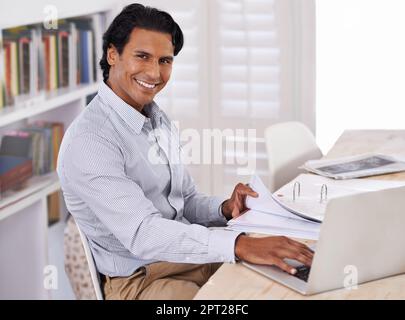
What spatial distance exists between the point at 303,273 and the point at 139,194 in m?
0.42

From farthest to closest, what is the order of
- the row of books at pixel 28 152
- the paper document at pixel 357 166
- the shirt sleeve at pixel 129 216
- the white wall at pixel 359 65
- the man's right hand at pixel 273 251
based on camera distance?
the white wall at pixel 359 65 < the row of books at pixel 28 152 < the paper document at pixel 357 166 < the shirt sleeve at pixel 129 216 < the man's right hand at pixel 273 251

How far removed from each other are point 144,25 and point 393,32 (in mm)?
1942

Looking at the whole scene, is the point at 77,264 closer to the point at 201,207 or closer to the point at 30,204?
the point at 30,204

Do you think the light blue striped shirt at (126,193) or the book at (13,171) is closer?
the light blue striped shirt at (126,193)

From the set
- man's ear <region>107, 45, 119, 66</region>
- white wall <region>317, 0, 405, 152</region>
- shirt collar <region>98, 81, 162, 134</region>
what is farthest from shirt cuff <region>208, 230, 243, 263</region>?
white wall <region>317, 0, 405, 152</region>

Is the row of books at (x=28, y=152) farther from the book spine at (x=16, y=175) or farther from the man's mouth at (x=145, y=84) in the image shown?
the man's mouth at (x=145, y=84)

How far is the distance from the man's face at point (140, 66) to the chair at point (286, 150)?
81 cm

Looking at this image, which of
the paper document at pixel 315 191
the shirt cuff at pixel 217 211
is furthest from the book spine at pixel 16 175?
the paper document at pixel 315 191

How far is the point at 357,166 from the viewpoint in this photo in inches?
92.0

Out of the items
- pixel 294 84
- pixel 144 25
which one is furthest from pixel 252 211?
pixel 294 84

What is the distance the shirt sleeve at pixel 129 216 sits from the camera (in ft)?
5.37

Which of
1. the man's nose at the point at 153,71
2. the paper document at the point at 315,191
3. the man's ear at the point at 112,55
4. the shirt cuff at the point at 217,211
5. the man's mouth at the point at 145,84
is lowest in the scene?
the shirt cuff at the point at 217,211

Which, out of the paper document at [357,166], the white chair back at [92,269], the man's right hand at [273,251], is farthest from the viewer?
the paper document at [357,166]

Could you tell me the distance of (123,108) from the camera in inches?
73.2
